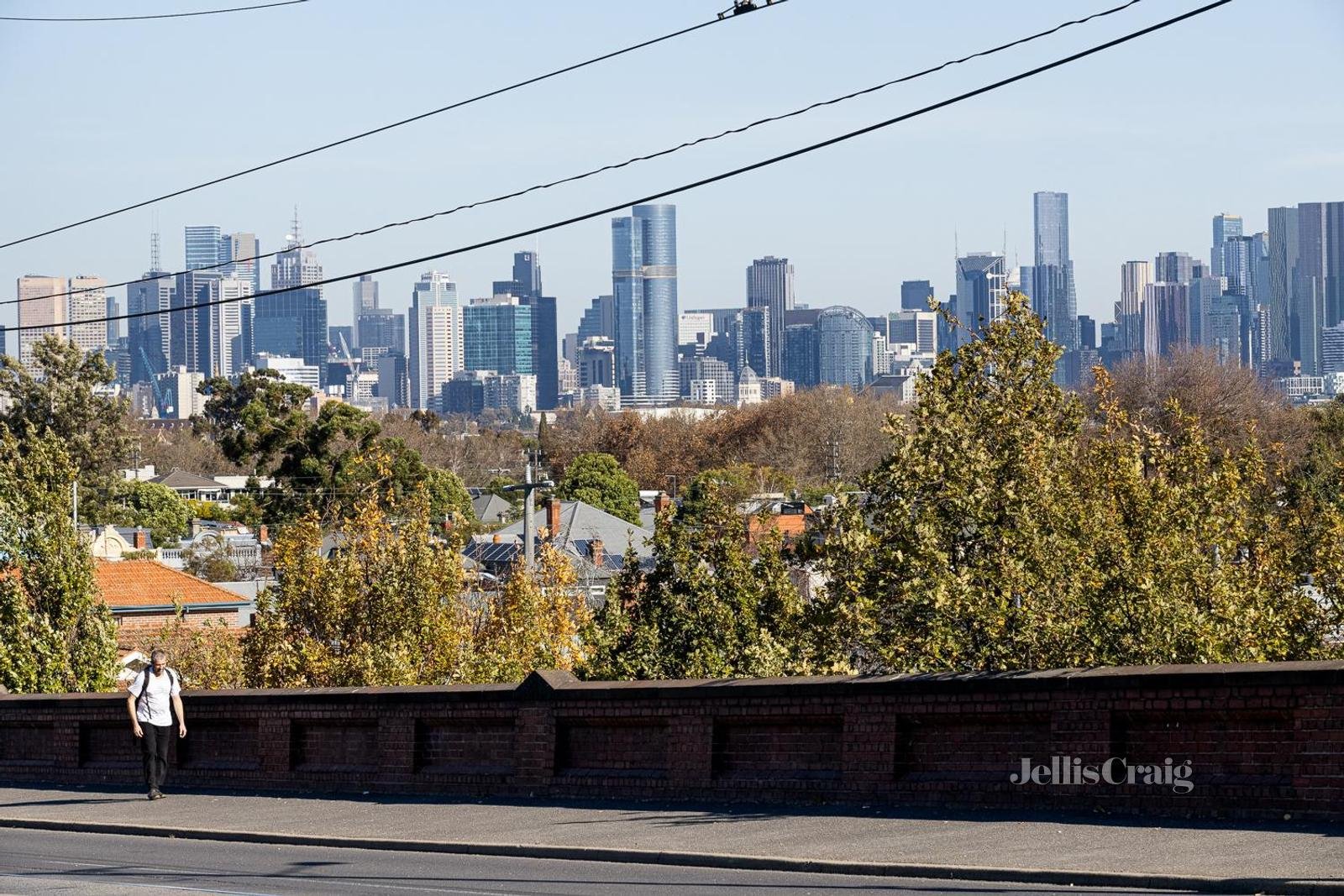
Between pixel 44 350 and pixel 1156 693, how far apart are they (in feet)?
356

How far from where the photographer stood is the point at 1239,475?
2200 centimetres

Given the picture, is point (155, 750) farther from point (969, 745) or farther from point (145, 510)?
point (145, 510)

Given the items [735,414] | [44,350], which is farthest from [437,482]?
[735,414]

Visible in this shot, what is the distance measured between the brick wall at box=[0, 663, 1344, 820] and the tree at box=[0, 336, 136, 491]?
94.8 meters

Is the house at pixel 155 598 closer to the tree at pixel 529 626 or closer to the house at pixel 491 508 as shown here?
the tree at pixel 529 626

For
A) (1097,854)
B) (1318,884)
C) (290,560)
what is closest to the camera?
(1318,884)

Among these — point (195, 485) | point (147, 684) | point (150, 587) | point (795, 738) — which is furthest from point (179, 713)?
point (195, 485)

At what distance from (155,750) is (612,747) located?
490cm

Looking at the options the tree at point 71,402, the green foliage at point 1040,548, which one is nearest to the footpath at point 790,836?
the green foliage at point 1040,548

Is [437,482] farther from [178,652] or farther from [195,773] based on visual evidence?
[195,773]

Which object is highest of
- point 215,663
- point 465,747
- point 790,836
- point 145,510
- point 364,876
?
point 145,510

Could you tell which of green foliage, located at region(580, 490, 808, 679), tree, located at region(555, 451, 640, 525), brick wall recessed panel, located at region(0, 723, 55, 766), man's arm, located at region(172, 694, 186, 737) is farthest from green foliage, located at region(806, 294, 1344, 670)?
tree, located at region(555, 451, 640, 525)

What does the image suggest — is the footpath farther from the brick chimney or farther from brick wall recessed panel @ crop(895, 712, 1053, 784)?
the brick chimney

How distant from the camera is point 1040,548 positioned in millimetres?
19781
